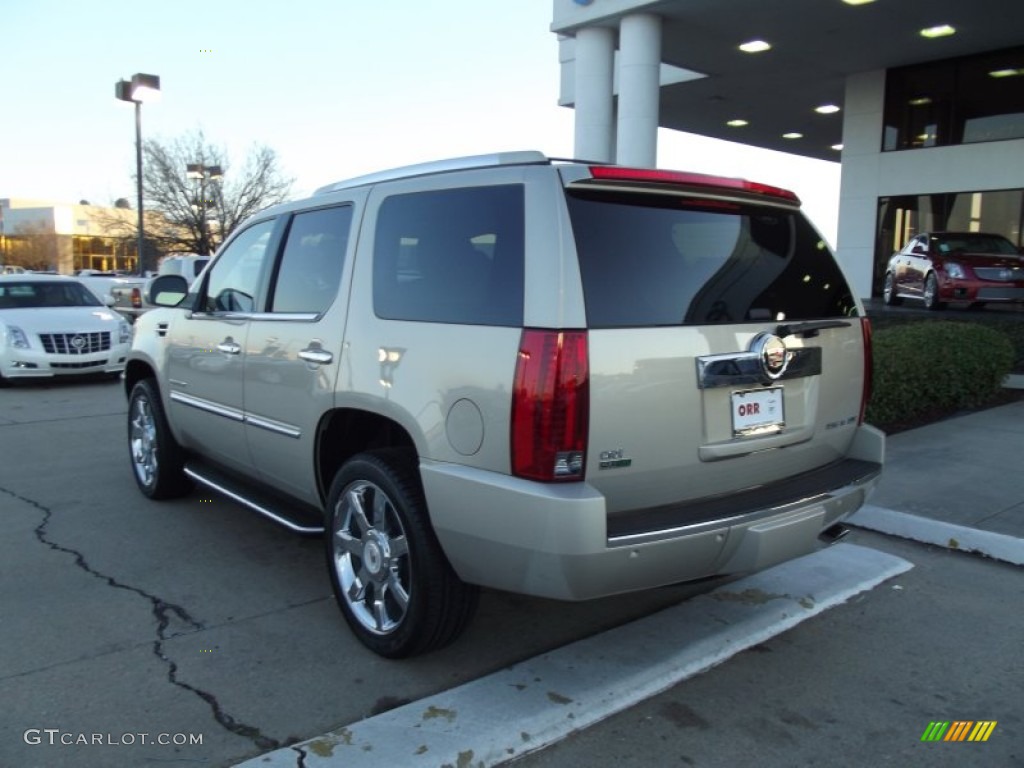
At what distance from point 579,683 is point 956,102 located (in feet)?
62.6

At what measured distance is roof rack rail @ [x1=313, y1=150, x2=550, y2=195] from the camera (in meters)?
3.12

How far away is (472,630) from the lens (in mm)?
3812

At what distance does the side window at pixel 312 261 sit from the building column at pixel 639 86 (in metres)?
12.0

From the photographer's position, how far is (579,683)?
3238 millimetres

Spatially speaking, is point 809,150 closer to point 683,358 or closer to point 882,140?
point 882,140

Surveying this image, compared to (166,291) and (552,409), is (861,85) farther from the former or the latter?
(552,409)

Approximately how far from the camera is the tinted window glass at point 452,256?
3.00 meters

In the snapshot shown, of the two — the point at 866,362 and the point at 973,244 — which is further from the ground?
the point at 973,244

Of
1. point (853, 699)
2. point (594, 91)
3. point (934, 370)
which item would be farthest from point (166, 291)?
point (594, 91)

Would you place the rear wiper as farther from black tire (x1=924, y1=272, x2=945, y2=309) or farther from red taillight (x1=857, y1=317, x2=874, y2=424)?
black tire (x1=924, y1=272, x2=945, y2=309)

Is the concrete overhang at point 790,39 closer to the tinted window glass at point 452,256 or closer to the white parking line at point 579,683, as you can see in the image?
the tinted window glass at point 452,256

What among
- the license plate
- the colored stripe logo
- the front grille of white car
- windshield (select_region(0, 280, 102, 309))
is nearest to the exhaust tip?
the license plate

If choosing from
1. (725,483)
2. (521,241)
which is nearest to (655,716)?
(725,483)

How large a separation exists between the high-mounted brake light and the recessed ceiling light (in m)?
15.1
